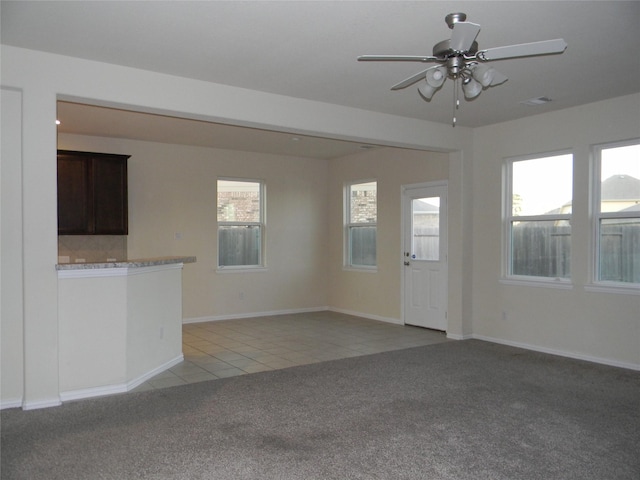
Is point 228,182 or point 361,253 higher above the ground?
point 228,182

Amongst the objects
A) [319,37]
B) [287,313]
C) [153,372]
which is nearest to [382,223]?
[287,313]

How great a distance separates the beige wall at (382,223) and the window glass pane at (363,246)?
0.63 ft

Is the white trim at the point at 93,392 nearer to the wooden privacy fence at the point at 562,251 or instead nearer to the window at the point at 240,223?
the window at the point at 240,223

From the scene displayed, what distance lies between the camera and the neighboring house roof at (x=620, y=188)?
15.9ft

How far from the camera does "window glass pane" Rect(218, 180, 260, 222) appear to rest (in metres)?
7.72

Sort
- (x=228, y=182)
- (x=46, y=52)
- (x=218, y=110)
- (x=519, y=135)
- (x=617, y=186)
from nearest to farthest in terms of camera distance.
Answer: (x=46, y=52) → (x=218, y=110) → (x=617, y=186) → (x=519, y=135) → (x=228, y=182)

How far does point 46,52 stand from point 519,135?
4.78 m

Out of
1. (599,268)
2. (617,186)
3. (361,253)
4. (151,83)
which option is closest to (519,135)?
(617,186)

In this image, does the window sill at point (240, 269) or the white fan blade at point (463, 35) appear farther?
the window sill at point (240, 269)

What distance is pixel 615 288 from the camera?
193 inches

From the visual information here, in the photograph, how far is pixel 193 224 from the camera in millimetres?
7375

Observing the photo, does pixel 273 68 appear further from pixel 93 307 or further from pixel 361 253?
pixel 361 253

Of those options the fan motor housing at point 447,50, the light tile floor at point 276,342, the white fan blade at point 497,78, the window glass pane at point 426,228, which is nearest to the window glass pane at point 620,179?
the window glass pane at point 426,228

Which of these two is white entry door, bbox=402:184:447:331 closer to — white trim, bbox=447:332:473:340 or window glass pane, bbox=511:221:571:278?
white trim, bbox=447:332:473:340
